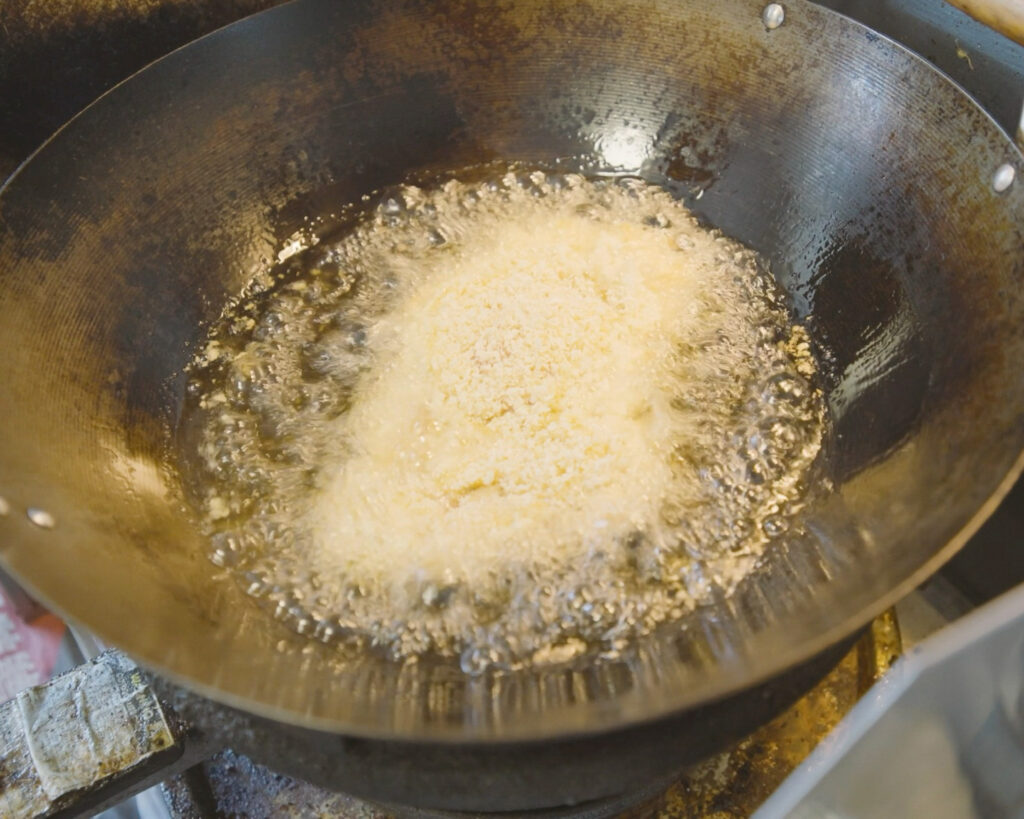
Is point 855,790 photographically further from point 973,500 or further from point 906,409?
point 906,409

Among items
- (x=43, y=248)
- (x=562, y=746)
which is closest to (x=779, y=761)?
(x=562, y=746)

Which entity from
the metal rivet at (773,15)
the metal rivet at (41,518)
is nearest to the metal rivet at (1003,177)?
the metal rivet at (773,15)

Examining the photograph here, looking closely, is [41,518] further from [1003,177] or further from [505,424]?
[1003,177]

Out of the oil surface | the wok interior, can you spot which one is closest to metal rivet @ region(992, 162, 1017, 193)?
the wok interior

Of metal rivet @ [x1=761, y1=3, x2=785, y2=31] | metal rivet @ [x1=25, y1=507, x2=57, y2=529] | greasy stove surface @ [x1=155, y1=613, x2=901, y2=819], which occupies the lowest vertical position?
greasy stove surface @ [x1=155, y1=613, x2=901, y2=819]

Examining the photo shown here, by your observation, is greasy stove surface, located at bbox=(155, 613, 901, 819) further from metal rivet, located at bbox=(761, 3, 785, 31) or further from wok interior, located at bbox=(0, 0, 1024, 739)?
metal rivet, located at bbox=(761, 3, 785, 31)

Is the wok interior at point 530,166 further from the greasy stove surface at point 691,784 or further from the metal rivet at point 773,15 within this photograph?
the greasy stove surface at point 691,784
